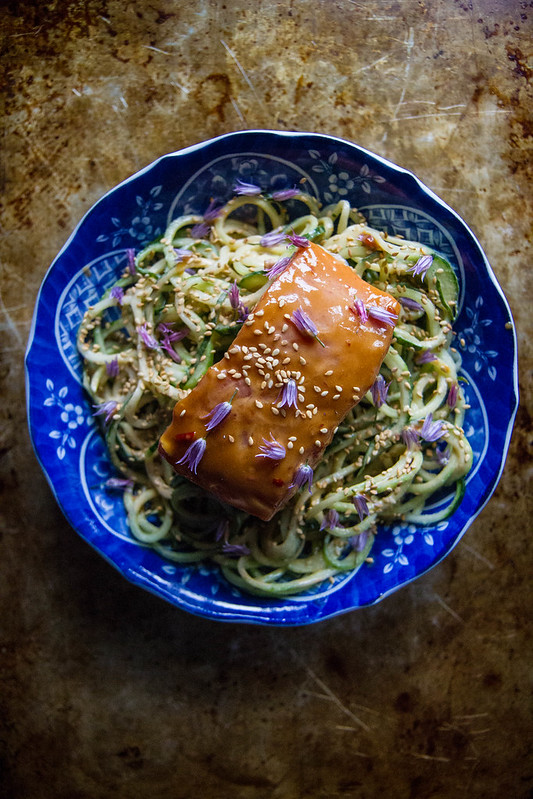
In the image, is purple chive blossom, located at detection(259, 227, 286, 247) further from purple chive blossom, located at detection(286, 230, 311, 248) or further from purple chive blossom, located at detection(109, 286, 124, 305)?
purple chive blossom, located at detection(109, 286, 124, 305)

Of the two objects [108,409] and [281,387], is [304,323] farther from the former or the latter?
[108,409]

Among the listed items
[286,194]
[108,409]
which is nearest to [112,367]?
[108,409]

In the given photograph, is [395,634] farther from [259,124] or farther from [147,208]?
[259,124]

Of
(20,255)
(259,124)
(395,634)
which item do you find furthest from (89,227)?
(395,634)

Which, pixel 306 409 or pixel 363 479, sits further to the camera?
pixel 363 479

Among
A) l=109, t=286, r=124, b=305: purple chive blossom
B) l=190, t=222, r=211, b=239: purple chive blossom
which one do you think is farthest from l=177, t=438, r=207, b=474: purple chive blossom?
l=190, t=222, r=211, b=239: purple chive blossom

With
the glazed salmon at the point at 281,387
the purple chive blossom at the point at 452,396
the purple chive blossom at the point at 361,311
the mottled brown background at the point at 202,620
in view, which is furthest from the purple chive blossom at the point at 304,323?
the mottled brown background at the point at 202,620
